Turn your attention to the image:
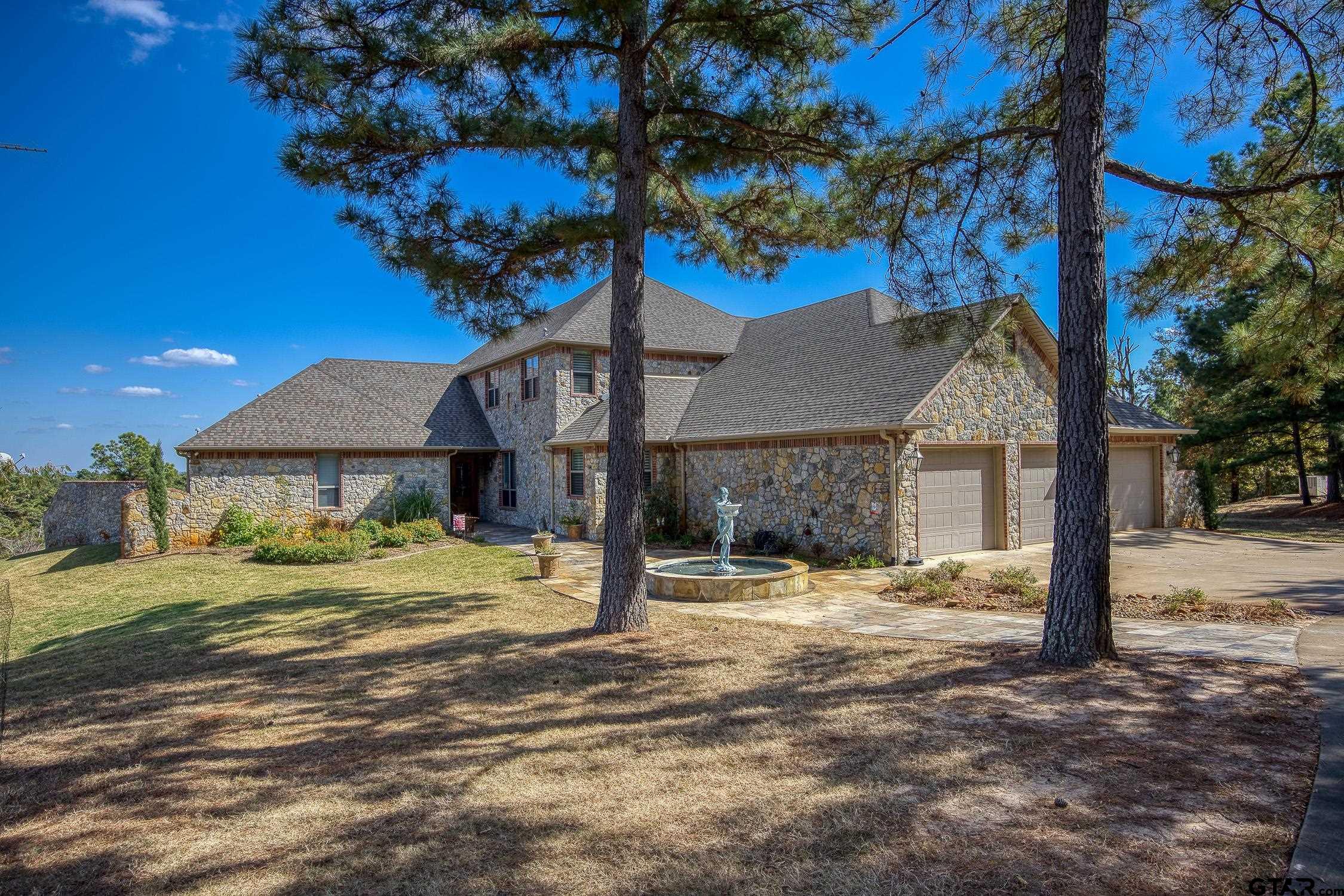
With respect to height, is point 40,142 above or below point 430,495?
above

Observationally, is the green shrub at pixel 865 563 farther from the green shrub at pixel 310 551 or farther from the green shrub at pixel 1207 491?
the green shrub at pixel 310 551

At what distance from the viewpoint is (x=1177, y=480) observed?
59.3 ft

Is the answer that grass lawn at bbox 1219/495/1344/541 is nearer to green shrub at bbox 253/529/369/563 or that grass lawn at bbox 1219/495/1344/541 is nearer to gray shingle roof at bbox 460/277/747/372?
gray shingle roof at bbox 460/277/747/372

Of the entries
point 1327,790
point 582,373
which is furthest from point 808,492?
point 1327,790

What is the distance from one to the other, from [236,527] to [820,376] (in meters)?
15.1

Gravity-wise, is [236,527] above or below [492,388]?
below

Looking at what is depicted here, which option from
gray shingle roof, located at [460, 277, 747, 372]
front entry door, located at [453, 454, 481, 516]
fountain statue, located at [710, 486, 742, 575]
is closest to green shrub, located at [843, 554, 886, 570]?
fountain statue, located at [710, 486, 742, 575]

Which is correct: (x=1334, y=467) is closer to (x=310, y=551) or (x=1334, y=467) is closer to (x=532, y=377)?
(x=532, y=377)

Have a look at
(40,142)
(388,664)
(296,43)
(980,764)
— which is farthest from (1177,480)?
(40,142)

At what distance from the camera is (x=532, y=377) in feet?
68.3

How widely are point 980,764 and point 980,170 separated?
21.4ft

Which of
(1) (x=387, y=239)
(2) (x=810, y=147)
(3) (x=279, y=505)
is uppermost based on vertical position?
(2) (x=810, y=147)

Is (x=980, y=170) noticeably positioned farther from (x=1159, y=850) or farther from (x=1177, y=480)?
(x=1177, y=480)

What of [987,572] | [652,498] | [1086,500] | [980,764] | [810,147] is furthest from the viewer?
[652,498]
